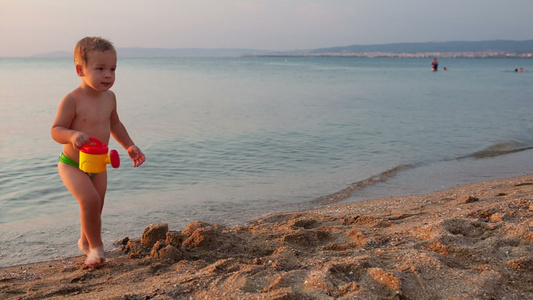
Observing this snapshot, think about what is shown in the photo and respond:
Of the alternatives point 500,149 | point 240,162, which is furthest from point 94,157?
point 500,149

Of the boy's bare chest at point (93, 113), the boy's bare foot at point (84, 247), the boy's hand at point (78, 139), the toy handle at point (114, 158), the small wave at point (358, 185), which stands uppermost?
the boy's bare chest at point (93, 113)

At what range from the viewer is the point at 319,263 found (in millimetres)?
2984

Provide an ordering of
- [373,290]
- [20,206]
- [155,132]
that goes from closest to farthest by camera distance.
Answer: [373,290], [20,206], [155,132]

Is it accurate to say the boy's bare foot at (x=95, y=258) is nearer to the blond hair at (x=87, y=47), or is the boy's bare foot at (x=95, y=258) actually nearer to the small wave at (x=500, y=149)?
the blond hair at (x=87, y=47)

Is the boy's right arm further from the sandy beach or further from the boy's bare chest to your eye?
the sandy beach

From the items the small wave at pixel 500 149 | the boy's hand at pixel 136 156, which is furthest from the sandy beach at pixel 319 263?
the small wave at pixel 500 149

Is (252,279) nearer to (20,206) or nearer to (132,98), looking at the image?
(20,206)

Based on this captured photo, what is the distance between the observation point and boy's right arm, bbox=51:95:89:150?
315cm

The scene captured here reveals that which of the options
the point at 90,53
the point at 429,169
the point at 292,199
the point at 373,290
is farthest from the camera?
the point at 429,169

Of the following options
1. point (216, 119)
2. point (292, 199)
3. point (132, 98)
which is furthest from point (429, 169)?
point (132, 98)

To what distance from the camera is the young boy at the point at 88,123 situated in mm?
3285

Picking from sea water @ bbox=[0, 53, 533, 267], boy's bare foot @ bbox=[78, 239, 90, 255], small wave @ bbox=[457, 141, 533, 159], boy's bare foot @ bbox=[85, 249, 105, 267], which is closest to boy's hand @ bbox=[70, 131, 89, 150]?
boy's bare foot @ bbox=[85, 249, 105, 267]

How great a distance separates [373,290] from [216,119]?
36.7ft

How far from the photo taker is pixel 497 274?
2.70 metres
